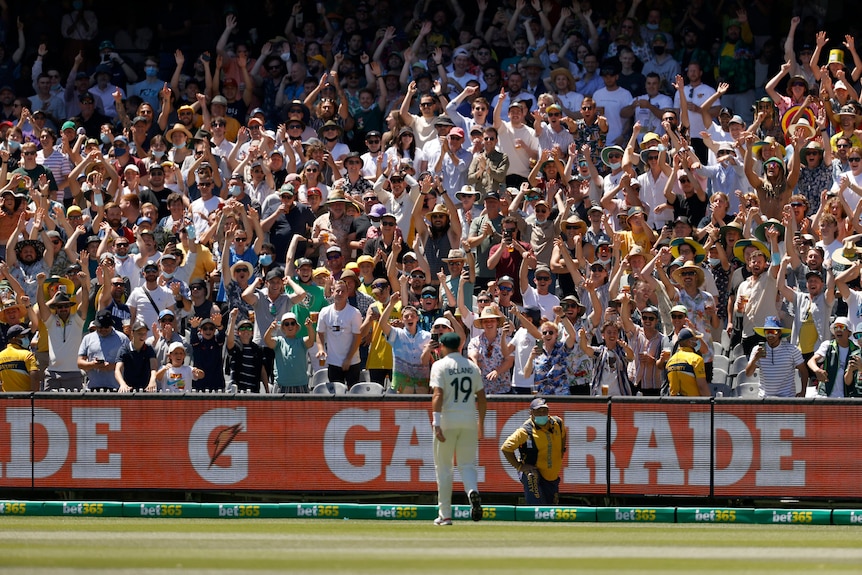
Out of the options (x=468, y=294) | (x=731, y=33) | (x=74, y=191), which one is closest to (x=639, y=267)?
(x=468, y=294)

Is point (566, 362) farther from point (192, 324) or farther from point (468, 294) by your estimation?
point (192, 324)

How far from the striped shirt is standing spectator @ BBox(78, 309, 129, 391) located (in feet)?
23.5

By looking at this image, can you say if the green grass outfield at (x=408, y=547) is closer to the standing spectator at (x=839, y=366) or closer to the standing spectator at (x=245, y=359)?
the standing spectator at (x=839, y=366)

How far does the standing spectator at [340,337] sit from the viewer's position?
59.1 feet

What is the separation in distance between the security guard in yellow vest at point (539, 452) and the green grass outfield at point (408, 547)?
0.65 meters

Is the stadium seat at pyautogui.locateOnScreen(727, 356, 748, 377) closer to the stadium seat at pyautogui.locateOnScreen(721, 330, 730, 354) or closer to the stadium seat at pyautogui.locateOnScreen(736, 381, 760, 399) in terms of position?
the stadium seat at pyautogui.locateOnScreen(721, 330, 730, 354)

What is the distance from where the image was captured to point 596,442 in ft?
52.6

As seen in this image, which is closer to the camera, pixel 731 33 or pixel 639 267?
pixel 639 267

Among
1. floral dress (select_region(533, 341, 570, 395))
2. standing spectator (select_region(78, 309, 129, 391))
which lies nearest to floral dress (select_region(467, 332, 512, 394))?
floral dress (select_region(533, 341, 570, 395))

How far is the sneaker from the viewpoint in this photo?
545 inches

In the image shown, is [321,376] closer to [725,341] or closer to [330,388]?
[330,388]

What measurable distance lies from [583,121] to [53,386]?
858cm

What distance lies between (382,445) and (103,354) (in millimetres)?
3616

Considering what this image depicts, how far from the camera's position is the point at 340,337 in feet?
59.1
